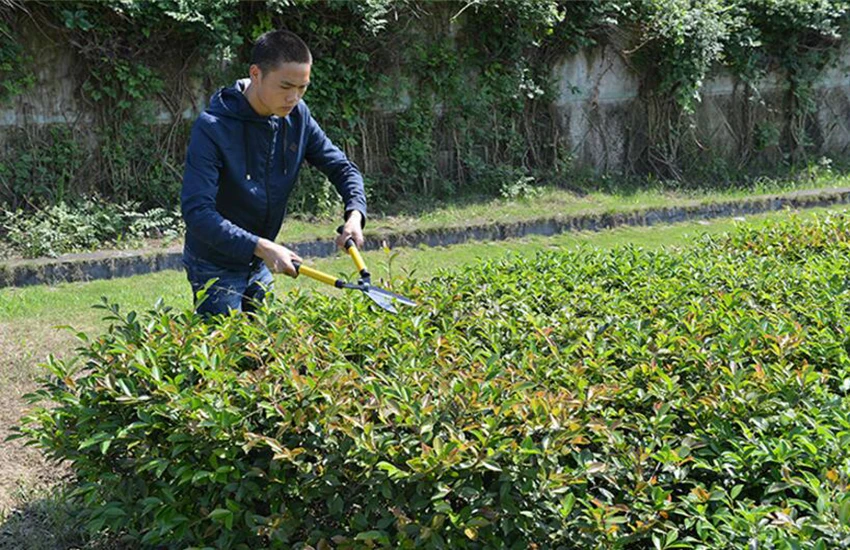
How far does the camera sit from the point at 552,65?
12.4 meters

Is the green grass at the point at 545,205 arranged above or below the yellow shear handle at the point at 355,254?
below

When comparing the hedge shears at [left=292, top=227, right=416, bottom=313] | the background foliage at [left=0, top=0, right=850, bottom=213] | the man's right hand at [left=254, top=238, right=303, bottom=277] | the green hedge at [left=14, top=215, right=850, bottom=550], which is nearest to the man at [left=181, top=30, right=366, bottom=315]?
the man's right hand at [left=254, top=238, right=303, bottom=277]

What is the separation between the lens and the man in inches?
167

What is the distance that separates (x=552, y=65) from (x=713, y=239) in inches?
251

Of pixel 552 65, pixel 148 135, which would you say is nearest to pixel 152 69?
pixel 148 135

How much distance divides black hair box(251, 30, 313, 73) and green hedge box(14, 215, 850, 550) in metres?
1.10

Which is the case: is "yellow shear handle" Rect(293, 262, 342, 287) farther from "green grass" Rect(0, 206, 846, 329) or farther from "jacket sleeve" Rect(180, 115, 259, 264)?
"green grass" Rect(0, 206, 846, 329)

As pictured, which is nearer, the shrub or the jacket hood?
the jacket hood

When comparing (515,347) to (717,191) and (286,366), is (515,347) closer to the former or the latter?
(286,366)

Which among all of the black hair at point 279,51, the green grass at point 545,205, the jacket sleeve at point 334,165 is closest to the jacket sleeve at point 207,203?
the black hair at point 279,51

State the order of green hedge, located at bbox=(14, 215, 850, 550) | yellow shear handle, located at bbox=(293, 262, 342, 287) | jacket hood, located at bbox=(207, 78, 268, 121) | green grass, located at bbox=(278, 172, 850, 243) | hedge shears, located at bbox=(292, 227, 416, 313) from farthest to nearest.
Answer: green grass, located at bbox=(278, 172, 850, 243) → jacket hood, located at bbox=(207, 78, 268, 121) → hedge shears, located at bbox=(292, 227, 416, 313) → yellow shear handle, located at bbox=(293, 262, 342, 287) → green hedge, located at bbox=(14, 215, 850, 550)

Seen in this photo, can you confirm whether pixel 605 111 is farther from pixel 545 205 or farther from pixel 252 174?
pixel 252 174

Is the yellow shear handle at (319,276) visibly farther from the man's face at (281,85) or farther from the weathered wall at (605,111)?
the weathered wall at (605,111)

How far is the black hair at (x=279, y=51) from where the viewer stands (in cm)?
426
